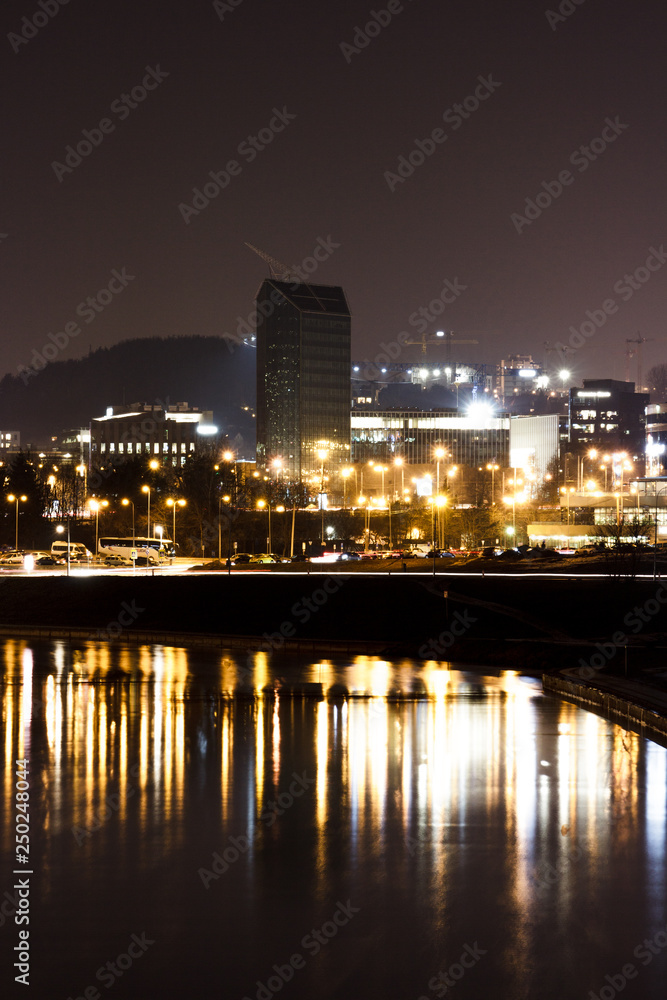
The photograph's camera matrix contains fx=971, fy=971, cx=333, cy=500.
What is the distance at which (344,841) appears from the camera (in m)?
13.2

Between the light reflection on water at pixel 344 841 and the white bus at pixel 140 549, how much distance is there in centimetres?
5902

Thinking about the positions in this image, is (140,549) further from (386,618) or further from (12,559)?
(386,618)

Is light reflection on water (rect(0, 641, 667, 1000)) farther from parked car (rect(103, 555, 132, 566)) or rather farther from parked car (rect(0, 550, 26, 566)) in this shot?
parked car (rect(0, 550, 26, 566))

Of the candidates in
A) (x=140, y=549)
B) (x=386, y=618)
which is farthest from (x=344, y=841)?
(x=140, y=549)

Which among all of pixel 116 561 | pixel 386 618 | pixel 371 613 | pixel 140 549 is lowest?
pixel 386 618

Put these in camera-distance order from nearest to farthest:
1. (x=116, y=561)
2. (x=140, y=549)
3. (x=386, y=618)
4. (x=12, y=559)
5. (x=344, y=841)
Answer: (x=344, y=841) < (x=386, y=618) < (x=116, y=561) < (x=12, y=559) < (x=140, y=549)

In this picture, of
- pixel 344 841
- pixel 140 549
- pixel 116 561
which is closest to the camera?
pixel 344 841

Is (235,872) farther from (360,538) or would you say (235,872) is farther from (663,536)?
(360,538)

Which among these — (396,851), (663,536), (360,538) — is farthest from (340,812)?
(360,538)

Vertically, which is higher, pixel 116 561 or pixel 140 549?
pixel 140 549

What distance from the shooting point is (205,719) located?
72.7ft

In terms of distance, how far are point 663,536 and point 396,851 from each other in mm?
84957

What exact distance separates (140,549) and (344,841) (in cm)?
7336

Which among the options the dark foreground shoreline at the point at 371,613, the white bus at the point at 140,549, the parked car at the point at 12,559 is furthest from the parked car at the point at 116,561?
the dark foreground shoreline at the point at 371,613
